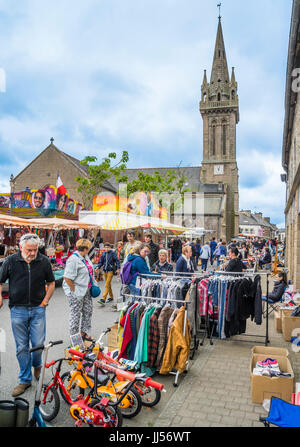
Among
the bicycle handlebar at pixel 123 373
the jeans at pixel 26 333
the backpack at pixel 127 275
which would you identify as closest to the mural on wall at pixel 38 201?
the backpack at pixel 127 275

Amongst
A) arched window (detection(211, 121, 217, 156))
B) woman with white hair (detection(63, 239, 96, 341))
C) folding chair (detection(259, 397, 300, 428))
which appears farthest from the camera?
arched window (detection(211, 121, 217, 156))

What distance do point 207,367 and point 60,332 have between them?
3.14 m

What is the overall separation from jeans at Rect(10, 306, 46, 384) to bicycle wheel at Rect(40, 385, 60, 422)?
0.61m

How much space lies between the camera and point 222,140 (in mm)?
61844

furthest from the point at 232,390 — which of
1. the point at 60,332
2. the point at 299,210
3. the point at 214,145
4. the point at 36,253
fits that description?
the point at 214,145

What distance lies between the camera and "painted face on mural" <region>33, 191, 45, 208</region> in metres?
18.7

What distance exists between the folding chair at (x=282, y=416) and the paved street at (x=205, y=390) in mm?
599

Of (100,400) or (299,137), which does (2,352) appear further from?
(299,137)

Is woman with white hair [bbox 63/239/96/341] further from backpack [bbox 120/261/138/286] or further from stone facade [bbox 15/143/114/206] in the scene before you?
stone facade [bbox 15/143/114/206]

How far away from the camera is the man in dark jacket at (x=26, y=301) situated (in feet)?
13.8

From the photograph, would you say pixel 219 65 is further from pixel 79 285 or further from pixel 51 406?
pixel 51 406

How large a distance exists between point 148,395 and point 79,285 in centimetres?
190

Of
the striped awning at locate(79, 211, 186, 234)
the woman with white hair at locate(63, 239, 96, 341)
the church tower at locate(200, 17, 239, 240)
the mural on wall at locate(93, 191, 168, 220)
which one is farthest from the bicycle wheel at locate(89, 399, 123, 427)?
Result: the church tower at locate(200, 17, 239, 240)

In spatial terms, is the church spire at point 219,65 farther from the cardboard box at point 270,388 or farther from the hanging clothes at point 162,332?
the cardboard box at point 270,388
